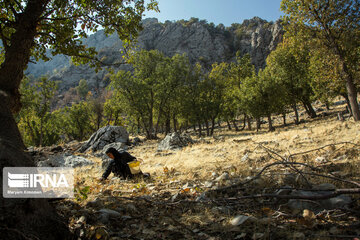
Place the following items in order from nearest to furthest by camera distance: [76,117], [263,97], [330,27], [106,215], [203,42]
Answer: [106,215], [330,27], [263,97], [76,117], [203,42]

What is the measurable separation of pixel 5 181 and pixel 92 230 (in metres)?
1.17

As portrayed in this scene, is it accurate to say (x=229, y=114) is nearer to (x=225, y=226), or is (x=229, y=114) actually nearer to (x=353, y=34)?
(x=353, y=34)

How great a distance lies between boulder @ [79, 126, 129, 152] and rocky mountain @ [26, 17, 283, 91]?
88194mm

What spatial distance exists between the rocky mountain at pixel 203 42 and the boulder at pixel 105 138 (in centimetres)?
8819

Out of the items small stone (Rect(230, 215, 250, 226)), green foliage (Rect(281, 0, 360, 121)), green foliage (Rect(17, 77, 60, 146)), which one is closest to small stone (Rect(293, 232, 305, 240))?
small stone (Rect(230, 215, 250, 226))

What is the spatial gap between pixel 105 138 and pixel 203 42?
4211 inches

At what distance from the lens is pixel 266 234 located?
2424 mm

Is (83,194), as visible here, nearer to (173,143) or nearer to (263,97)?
(173,143)

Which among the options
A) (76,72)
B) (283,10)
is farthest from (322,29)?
(76,72)

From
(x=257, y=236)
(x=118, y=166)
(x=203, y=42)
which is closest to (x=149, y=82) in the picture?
(x=118, y=166)

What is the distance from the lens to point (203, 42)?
115 m

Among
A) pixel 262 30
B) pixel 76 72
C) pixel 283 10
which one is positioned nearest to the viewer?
pixel 283 10

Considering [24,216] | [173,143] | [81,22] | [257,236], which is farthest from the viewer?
[173,143]

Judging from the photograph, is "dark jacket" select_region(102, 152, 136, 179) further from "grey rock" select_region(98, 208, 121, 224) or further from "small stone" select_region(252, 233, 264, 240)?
"small stone" select_region(252, 233, 264, 240)
